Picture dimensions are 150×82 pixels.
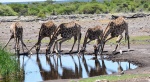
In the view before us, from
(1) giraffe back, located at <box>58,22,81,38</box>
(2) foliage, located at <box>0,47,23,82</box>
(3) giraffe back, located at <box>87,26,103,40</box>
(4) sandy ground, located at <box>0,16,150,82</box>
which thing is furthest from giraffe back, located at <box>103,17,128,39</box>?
(2) foliage, located at <box>0,47,23,82</box>

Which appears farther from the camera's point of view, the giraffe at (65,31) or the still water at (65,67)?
the giraffe at (65,31)

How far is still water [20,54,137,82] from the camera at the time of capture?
58.2ft

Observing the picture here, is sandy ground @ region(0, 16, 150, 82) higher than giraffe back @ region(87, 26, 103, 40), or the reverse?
giraffe back @ region(87, 26, 103, 40)

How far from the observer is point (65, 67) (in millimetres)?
19812

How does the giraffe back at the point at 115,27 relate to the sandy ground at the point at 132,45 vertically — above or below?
above

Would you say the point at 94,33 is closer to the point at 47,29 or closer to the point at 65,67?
the point at 47,29

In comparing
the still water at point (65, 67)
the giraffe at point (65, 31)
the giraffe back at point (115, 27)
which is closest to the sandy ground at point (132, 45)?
the still water at point (65, 67)

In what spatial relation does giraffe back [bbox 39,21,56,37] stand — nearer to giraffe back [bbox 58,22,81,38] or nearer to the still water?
giraffe back [bbox 58,22,81,38]

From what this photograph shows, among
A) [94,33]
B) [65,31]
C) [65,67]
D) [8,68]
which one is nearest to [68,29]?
[65,31]

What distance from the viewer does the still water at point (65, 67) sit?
17733 mm

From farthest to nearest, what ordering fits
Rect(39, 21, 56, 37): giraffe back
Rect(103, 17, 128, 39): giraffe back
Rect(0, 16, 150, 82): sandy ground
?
1. Rect(39, 21, 56, 37): giraffe back
2. Rect(103, 17, 128, 39): giraffe back
3. Rect(0, 16, 150, 82): sandy ground

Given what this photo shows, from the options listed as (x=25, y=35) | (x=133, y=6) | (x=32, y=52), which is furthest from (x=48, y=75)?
(x=133, y=6)

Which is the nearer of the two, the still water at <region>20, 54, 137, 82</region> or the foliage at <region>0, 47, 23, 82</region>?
the foliage at <region>0, 47, 23, 82</region>

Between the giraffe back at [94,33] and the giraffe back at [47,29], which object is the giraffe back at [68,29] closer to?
the giraffe back at [47,29]
